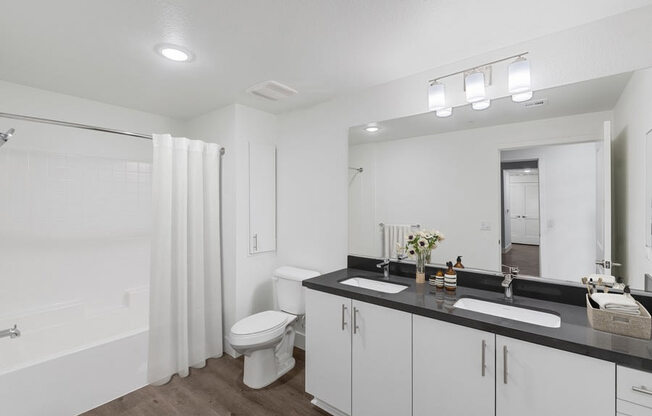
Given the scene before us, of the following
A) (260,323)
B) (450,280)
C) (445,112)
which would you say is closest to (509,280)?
(450,280)

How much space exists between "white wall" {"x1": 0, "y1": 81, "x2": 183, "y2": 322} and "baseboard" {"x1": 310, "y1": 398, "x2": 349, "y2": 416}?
2127 millimetres

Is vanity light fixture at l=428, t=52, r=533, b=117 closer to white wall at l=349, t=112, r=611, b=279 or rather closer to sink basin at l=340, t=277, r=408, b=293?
white wall at l=349, t=112, r=611, b=279

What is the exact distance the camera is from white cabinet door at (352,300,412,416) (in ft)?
5.41

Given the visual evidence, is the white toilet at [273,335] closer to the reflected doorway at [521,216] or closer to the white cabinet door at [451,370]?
the white cabinet door at [451,370]

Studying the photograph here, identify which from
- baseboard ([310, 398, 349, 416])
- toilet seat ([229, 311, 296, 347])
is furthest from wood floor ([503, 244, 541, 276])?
toilet seat ([229, 311, 296, 347])

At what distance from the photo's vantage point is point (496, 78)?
6.03ft

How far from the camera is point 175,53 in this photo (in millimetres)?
1862

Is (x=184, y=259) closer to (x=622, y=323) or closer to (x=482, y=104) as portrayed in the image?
(x=482, y=104)

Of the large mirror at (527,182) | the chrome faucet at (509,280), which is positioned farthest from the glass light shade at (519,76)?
the chrome faucet at (509,280)

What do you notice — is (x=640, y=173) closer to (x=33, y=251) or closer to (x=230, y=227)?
(x=230, y=227)

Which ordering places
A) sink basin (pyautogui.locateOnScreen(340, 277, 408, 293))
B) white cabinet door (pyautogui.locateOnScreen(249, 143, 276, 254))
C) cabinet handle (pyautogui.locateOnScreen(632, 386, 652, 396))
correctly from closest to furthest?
cabinet handle (pyautogui.locateOnScreen(632, 386, 652, 396))
sink basin (pyautogui.locateOnScreen(340, 277, 408, 293))
white cabinet door (pyautogui.locateOnScreen(249, 143, 276, 254))

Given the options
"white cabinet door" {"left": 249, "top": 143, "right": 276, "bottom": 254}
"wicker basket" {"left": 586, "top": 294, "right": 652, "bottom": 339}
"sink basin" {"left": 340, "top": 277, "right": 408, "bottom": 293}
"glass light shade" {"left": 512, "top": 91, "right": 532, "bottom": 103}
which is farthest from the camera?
"white cabinet door" {"left": 249, "top": 143, "right": 276, "bottom": 254}

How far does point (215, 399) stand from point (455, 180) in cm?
233

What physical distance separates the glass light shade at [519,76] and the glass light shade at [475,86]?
0.15 metres
